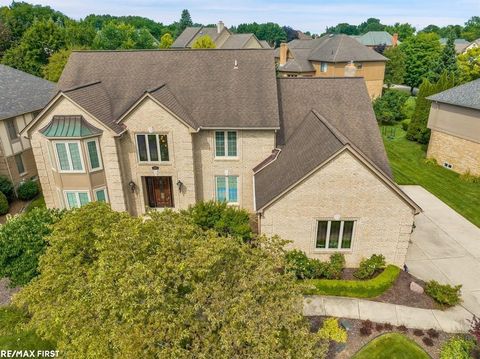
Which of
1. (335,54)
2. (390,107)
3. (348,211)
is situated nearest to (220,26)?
(335,54)

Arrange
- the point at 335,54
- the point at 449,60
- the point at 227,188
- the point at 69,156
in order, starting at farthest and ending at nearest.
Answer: the point at 335,54 < the point at 449,60 < the point at 227,188 < the point at 69,156

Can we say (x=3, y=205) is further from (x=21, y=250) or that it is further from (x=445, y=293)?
(x=445, y=293)

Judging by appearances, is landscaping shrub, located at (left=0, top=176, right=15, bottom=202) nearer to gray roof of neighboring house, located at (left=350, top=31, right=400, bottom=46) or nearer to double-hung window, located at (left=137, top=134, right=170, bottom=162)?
double-hung window, located at (left=137, top=134, right=170, bottom=162)

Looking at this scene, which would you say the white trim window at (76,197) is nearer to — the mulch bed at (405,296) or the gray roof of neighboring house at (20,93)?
the gray roof of neighboring house at (20,93)

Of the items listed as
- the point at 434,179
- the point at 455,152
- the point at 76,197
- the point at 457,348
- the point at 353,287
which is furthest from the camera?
the point at 455,152

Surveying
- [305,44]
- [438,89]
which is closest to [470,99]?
[438,89]
